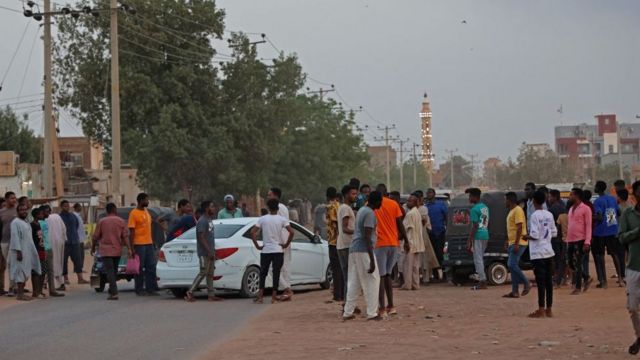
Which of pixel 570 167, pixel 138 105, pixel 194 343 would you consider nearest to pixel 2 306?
pixel 194 343

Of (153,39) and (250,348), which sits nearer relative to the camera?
(250,348)

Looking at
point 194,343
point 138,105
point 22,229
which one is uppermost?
point 138,105

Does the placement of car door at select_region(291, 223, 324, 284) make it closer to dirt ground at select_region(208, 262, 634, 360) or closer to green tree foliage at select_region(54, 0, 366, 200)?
dirt ground at select_region(208, 262, 634, 360)

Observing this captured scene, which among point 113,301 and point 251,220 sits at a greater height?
point 251,220

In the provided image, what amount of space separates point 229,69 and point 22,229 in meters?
31.5

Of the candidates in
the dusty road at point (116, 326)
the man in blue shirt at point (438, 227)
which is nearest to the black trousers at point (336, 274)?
the dusty road at point (116, 326)

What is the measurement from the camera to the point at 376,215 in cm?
1638

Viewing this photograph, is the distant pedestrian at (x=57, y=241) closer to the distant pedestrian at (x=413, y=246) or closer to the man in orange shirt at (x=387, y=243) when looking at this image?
the distant pedestrian at (x=413, y=246)

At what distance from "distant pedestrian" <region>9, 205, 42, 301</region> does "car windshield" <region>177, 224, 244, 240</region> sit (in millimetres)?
2731

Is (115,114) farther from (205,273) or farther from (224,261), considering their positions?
(205,273)

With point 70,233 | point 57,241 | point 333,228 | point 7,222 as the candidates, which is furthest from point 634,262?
point 70,233

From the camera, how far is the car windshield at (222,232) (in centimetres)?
2056

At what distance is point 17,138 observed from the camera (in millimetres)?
72062

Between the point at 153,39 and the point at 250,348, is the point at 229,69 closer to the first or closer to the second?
the point at 153,39
